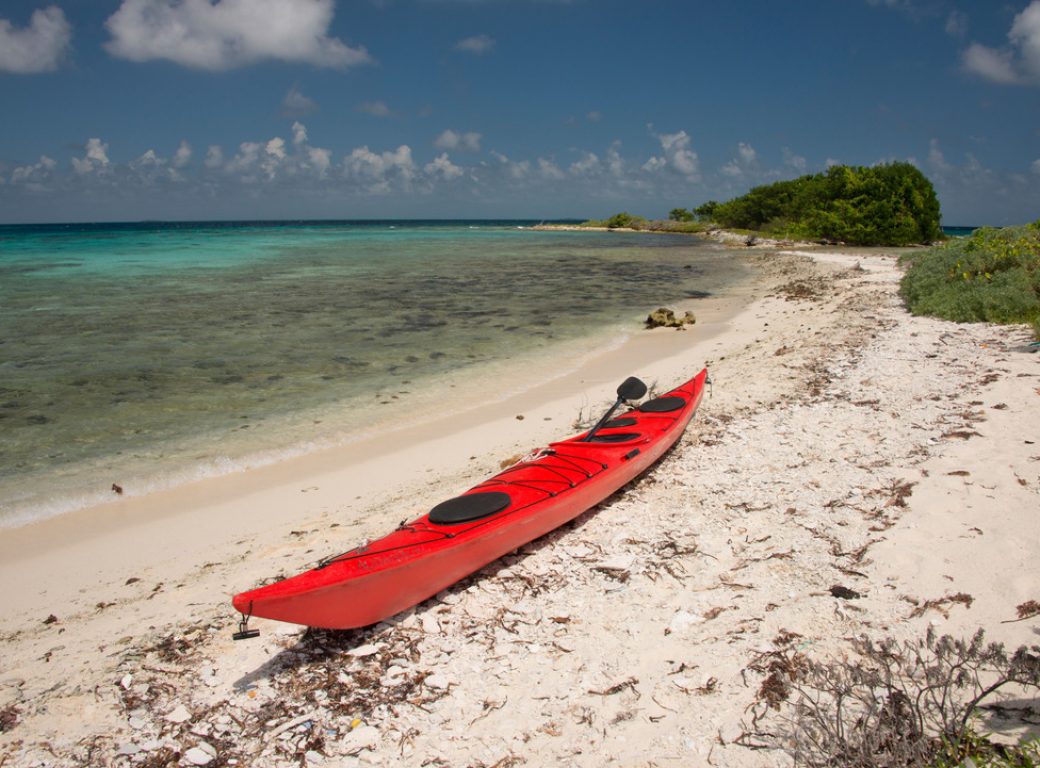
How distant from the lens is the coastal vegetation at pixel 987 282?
904 cm

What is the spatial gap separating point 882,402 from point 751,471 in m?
2.19

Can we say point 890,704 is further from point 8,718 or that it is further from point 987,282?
point 987,282

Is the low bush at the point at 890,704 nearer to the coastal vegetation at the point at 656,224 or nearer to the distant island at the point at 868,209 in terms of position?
the distant island at the point at 868,209

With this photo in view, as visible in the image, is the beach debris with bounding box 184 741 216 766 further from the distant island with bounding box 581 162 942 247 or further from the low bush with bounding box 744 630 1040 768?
the distant island with bounding box 581 162 942 247

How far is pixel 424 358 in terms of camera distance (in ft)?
34.0

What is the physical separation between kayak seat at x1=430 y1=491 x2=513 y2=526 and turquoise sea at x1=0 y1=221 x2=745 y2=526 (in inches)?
128

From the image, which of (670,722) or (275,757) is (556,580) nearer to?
(670,722)

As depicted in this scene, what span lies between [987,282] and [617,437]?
866cm

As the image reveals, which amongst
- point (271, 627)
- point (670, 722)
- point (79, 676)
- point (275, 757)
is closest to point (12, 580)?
point (79, 676)

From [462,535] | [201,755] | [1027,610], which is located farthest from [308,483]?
[1027,610]

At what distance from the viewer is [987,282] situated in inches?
398

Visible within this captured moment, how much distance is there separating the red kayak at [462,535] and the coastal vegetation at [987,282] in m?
6.35

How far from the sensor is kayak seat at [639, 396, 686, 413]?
5.79 metres

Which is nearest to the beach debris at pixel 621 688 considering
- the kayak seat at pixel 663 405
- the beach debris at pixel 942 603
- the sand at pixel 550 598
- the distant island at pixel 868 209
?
the sand at pixel 550 598
